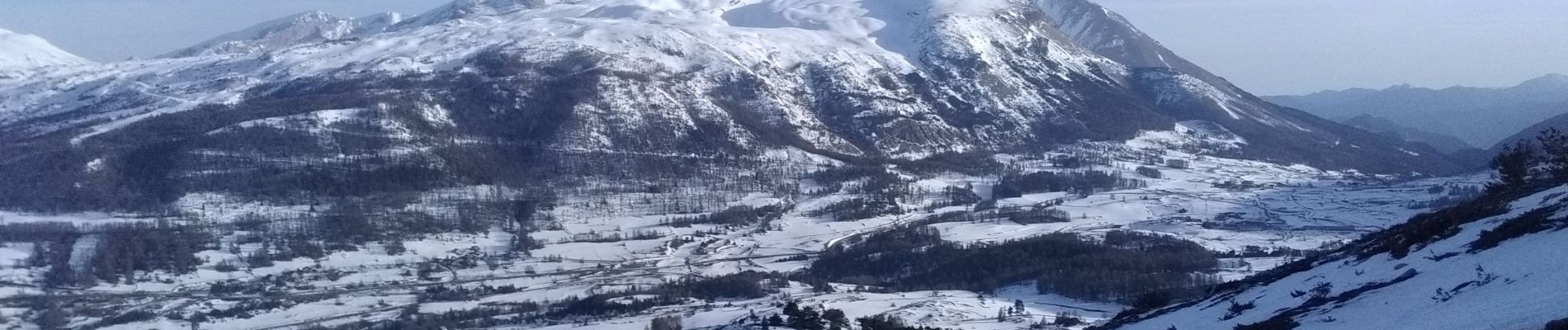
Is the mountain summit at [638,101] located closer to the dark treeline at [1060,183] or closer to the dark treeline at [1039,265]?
the dark treeline at [1060,183]

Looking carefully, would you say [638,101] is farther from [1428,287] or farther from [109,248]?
[1428,287]

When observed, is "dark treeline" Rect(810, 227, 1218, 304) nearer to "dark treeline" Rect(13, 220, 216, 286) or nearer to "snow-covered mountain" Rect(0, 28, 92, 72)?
"dark treeline" Rect(13, 220, 216, 286)

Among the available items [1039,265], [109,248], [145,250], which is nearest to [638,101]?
[145,250]

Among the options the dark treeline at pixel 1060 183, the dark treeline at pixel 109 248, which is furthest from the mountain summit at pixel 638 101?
the dark treeline at pixel 1060 183

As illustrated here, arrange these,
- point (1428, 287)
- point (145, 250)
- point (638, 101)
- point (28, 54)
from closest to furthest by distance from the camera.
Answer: point (1428, 287) → point (145, 250) → point (638, 101) → point (28, 54)

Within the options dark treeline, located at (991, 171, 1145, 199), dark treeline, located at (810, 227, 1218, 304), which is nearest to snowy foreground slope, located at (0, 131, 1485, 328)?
dark treeline, located at (810, 227, 1218, 304)

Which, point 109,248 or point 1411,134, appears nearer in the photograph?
point 109,248
